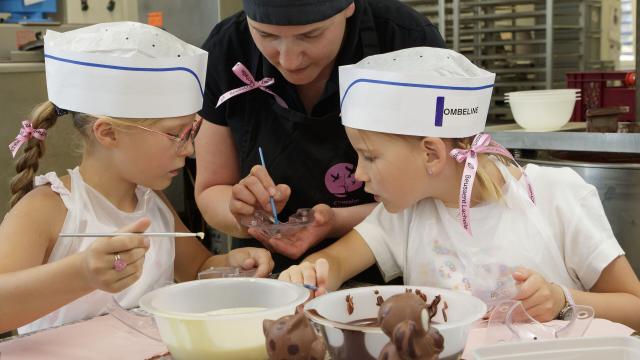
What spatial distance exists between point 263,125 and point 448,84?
0.63 metres

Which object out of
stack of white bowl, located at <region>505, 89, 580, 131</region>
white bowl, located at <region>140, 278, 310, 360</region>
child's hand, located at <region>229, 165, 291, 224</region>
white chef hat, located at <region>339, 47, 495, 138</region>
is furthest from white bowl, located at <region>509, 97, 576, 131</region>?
white bowl, located at <region>140, 278, 310, 360</region>

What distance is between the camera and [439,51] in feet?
4.95

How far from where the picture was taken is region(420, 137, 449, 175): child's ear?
60.6 inches

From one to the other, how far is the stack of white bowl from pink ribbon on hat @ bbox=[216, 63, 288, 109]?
99 centimetres

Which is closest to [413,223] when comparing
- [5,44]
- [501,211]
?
[501,211]

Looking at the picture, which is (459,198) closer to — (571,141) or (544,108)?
(571,141)

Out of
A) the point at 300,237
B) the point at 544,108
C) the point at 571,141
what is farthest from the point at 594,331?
the point at 544,108

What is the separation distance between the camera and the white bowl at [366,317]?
915mm

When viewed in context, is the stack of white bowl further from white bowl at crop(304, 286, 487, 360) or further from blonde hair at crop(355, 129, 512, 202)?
white bowl at crop(304, 286, 487, 360)

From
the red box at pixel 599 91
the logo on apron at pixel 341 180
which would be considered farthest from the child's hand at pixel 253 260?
the red box at pixel 599 91

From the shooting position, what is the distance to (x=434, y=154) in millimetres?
1562

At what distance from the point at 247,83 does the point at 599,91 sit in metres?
2.05

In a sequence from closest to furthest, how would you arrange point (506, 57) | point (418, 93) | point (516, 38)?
1. point (418, 93)
2. point (506, 57)
3. point (516, 38)

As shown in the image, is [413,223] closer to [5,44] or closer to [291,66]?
[291,66]
